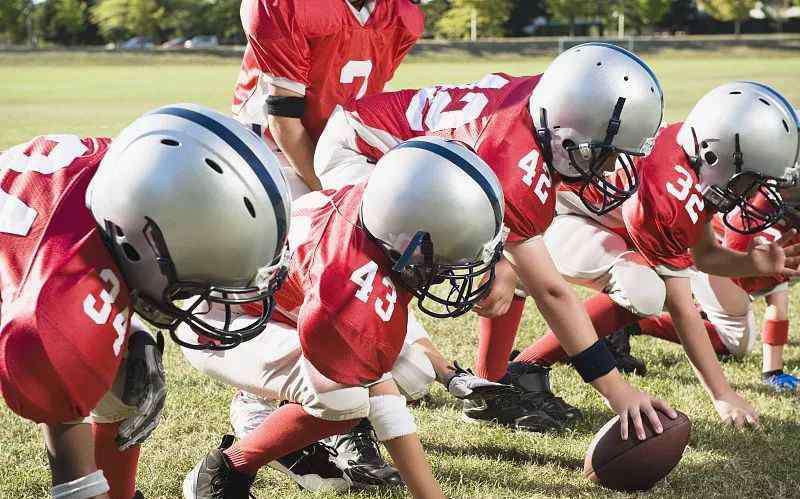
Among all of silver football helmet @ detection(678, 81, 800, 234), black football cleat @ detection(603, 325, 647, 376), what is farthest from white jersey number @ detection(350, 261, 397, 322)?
black football cleat @ detection(603, 325, 647, 376)

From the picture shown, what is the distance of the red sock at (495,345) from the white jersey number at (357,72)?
1.07 metres

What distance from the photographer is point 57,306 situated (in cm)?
203

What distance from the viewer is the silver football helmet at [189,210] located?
2.14 meters

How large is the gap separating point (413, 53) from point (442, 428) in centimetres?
3243

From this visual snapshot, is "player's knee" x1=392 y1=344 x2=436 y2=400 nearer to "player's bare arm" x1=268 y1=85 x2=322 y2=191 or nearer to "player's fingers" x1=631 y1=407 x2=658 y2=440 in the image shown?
"player's fingers" x1=631 y1=407 x2=658 y2=440

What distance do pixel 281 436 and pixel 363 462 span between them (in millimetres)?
476

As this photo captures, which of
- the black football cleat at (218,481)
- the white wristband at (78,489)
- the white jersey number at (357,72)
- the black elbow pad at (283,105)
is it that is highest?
the white jersey number at (357,72)

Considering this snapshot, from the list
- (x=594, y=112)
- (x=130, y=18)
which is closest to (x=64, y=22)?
(x=130, y=18)

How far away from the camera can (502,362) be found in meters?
3.96

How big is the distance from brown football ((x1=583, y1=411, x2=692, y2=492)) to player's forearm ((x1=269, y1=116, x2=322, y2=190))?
→ 1.59m

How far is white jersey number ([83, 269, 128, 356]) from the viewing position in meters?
2.07

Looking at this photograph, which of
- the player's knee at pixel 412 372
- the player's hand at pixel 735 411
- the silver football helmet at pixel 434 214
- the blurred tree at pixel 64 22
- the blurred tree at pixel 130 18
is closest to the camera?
the silver football helmet at pixel 434 214

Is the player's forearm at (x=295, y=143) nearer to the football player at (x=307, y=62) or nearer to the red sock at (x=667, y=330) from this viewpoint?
the football player at (x=307, y=62)

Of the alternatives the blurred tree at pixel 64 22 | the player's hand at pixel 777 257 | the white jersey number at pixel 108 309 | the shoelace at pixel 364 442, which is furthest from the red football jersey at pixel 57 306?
the blurred tree at pixel 64 22
